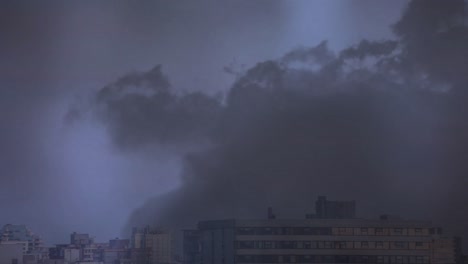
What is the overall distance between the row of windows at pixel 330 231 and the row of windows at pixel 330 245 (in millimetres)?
149

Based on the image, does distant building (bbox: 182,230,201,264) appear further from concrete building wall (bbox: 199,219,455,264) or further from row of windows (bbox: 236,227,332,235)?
row of windows (bbox: 236,227,332,235)

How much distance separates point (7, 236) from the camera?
14.0m

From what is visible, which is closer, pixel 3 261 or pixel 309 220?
pixel 3 261

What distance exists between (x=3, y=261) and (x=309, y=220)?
4.98 metres

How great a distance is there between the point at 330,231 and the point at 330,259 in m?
0.47

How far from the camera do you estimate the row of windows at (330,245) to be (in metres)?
13.5

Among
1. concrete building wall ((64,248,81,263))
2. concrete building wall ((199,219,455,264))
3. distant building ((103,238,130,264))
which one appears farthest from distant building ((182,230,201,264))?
concrete building wall ((64,248,81,263))

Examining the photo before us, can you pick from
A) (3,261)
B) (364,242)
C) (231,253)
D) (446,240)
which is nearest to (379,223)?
(364,242)

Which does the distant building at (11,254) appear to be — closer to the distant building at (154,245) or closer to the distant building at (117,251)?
the distant building at (117,251)


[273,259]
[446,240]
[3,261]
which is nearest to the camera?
[3,261]

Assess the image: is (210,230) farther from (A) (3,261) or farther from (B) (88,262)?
(A) (3,261)

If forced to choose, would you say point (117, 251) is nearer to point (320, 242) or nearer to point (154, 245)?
point (154, 245)

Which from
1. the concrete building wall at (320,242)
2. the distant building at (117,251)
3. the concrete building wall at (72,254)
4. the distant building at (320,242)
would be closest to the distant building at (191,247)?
the distant building at (320,242)

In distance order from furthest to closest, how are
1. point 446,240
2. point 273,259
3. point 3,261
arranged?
1. point 446,240
2. point 273,259
3. point 3,261
